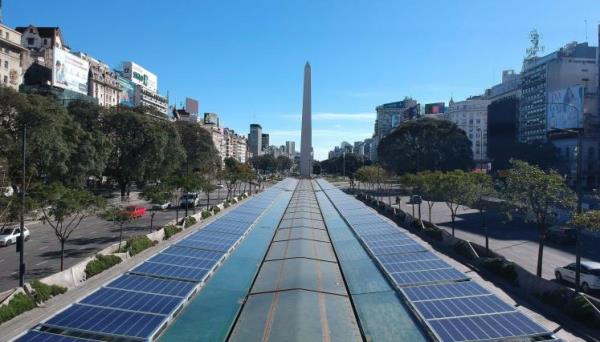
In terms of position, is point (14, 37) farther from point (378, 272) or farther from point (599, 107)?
point (599, 107)

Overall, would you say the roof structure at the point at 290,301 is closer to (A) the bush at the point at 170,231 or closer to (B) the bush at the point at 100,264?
(B) the bush at the point at 100,264

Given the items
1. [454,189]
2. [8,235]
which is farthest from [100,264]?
[454,189]

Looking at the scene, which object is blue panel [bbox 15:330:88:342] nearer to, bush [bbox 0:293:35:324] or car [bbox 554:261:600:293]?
bush [bbox 0:293:35:324]

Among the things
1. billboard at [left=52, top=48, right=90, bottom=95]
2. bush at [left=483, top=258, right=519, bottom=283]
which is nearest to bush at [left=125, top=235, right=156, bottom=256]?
bush at [left=483, top=258, right=519, bottom=283]

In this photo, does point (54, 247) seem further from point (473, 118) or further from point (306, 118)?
point (473, 118)

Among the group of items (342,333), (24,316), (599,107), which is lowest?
(24,316)

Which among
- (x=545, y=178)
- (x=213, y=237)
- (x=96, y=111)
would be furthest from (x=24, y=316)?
(x=96, y=111)

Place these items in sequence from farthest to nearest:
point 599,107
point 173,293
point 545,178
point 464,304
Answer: point 599,107 < point 545,178 < point 173,293 < point 464,304
